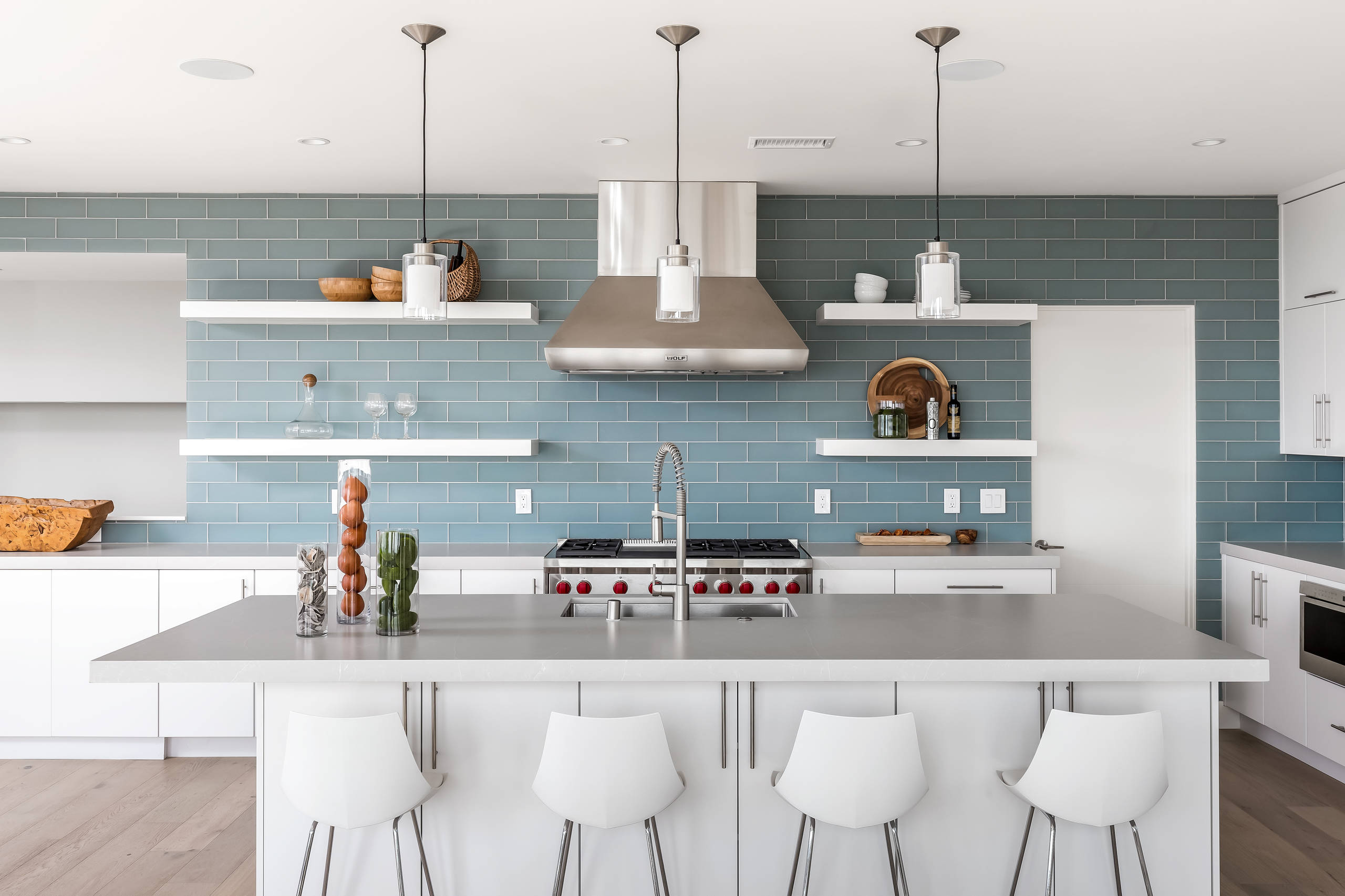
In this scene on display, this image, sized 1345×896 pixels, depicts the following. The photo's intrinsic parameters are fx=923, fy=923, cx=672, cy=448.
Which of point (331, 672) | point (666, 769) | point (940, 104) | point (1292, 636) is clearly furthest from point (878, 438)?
point (331, 672)

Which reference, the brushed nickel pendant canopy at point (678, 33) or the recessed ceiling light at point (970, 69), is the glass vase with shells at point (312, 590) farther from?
the recessed ceiling light at point (970, 69)

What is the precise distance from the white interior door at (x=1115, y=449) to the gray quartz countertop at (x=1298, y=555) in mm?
256

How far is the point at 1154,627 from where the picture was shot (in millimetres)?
2457

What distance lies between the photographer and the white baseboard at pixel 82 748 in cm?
392

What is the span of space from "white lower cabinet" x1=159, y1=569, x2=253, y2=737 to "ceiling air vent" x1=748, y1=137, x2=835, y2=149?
8.92 feet

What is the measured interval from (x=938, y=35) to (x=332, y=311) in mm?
2740

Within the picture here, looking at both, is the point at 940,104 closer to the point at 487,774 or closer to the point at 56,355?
the point at 487,774

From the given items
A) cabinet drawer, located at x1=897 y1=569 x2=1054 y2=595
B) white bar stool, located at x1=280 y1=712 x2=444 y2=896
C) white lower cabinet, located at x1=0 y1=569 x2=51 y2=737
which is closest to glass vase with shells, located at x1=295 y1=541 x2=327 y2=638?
white bar stool, located at x1=280 y1=712 x2=444 y2=896

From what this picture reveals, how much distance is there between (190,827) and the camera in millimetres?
3264

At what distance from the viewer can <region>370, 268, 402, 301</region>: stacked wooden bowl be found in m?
4.10

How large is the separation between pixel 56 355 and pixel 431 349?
212 centimetres

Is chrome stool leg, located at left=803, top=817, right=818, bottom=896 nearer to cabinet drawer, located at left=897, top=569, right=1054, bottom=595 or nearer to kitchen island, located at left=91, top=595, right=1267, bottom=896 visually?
kitchen island, located at left=91, top=595, right=1267, bottom=896

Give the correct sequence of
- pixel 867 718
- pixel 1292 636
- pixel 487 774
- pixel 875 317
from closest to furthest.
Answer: pixel 867 718, pixel 487 774, pixel 1292 636, pixel 875 317

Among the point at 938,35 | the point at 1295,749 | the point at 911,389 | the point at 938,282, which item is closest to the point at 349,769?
the point at 938,282
